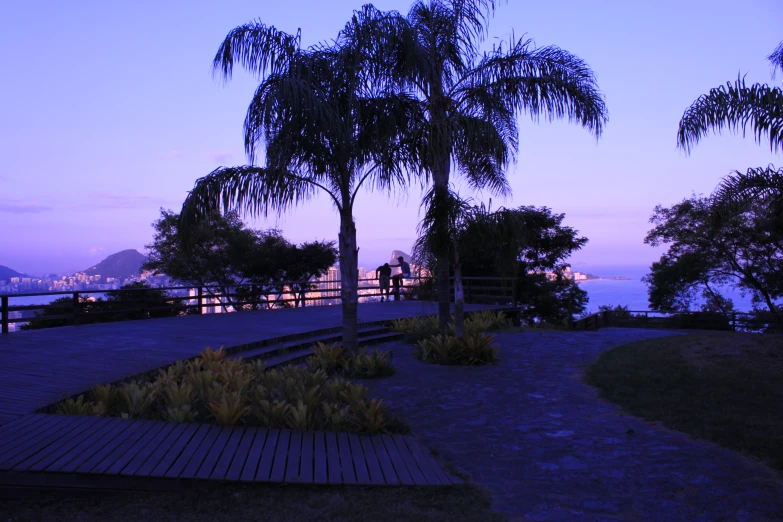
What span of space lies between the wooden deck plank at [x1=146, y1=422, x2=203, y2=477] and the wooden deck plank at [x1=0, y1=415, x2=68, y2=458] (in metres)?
1.02

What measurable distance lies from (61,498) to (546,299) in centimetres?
2568

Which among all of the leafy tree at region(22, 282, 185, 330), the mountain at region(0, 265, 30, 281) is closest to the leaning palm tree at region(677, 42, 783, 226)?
the leafy tree at region(22, 282, 185, 330)

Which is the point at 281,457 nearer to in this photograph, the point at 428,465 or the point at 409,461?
the point at 409,461

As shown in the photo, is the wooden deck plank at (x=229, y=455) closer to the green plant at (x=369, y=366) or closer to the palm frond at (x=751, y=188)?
the green plant at (x=369, y=366)

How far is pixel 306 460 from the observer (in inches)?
200

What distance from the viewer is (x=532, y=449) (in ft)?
19.6

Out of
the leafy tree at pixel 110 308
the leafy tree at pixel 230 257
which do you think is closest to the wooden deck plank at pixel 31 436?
the leafy tree at pixel 110 308

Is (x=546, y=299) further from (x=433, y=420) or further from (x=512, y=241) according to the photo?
(x=433, y=420)

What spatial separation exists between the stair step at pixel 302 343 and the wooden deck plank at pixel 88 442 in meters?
3.94

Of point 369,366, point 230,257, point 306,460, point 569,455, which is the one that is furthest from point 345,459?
point 230,257

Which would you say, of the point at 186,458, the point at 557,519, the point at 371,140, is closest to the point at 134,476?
the point at 186,458

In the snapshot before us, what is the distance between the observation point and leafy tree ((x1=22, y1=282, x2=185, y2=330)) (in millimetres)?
14758

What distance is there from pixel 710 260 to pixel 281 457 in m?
23.1

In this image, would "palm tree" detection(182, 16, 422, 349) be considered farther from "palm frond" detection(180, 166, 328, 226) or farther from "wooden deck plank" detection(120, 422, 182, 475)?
"wooden deck plank" detection(120, 422, 182, 475)
